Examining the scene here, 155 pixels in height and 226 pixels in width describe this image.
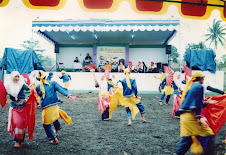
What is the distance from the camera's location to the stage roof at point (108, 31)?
12602mm

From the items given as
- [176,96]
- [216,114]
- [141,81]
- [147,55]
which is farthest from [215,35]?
[216,114]

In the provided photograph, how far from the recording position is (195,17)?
2.44 metres

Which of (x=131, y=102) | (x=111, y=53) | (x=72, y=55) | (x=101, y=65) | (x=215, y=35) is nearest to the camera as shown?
(x=131, y=102)

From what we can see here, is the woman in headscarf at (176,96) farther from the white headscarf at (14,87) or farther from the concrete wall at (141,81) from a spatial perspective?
the concrete wall at (141,81)

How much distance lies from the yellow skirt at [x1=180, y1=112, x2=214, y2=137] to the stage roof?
10.1 m

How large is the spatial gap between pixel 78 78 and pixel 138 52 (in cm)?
733

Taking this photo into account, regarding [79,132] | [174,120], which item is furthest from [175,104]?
[79,132]

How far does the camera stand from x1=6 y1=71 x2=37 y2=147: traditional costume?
402cm

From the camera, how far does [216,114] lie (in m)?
3.45

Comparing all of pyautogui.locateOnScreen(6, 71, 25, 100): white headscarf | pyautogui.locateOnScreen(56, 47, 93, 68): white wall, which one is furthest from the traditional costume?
pyautogui.locateOnScreen(56, 47, 93, 68): white wall

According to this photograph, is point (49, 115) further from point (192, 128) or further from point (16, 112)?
point (192, 128)

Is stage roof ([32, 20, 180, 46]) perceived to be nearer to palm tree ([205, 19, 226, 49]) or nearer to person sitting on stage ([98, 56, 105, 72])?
person sitting on stage ([98, 56, 105, 72])

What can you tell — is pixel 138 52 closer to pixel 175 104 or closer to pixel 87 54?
pixel 87 54

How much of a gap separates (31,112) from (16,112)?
0.31 metres
